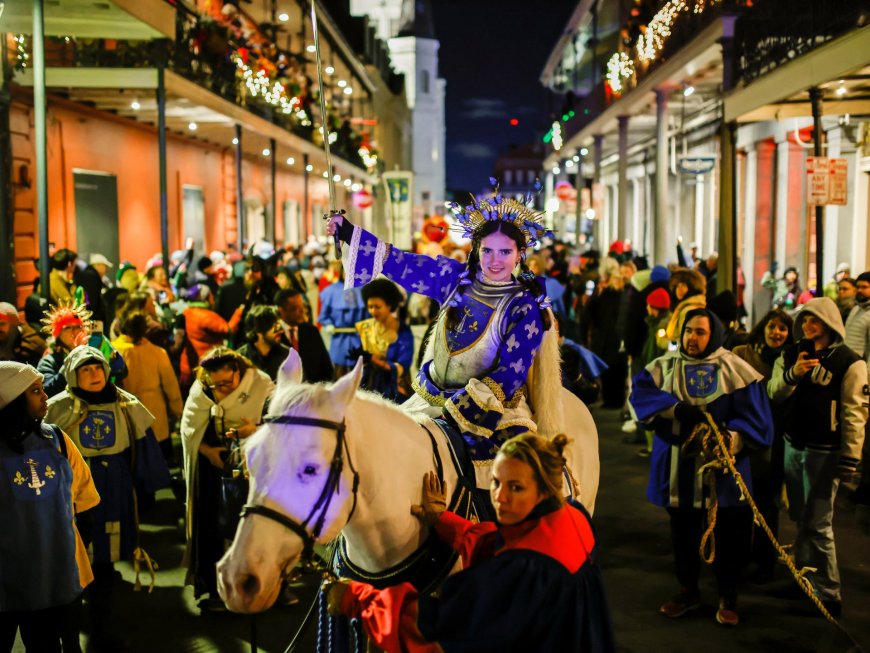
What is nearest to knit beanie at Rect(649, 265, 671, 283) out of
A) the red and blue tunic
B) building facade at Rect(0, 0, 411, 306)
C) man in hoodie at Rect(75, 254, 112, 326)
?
man in hoodie at Rect(75, 254, 112, 326)

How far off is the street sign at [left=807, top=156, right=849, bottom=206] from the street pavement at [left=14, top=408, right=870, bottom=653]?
3.44m

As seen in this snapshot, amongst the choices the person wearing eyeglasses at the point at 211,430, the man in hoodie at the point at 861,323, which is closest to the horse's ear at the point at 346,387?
the person wearing eyeglasses at the point at 211,430

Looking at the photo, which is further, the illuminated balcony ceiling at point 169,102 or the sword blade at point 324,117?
the illuminated balcony ceiling at point 169,102

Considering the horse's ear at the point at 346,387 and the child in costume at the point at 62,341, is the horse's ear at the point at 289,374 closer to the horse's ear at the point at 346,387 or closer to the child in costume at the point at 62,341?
the horse's ear at the point at 346,387

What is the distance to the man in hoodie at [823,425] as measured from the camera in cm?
610

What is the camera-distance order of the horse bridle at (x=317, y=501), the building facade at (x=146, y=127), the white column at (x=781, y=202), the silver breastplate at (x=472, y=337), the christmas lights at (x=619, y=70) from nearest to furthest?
the horse bridle at (x=317, y=501), the silver breastplate at (x=472, y=337), the building facade at (x=146, y=127), the white column at (x=781, y=202), the christmas lights at (x=619, y=70)

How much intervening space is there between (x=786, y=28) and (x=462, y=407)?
28.9ft

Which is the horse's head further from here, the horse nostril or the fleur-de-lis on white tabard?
the fleur-de-lis on white tabard

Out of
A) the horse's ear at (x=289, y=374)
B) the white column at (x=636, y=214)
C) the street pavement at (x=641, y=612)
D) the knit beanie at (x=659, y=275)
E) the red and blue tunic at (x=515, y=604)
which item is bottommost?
the street pavement at (x=641, y=612)

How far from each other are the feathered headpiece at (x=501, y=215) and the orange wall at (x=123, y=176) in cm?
1224

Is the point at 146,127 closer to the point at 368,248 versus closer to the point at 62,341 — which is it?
the point at 62,341

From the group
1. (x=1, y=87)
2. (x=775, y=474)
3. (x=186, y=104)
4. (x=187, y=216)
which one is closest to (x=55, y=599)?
(x=775, y=474)

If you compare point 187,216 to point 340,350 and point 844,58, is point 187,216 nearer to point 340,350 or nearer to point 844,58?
point 340,350

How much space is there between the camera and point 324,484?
2883 millimetres
